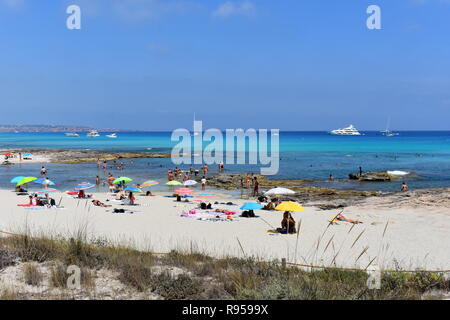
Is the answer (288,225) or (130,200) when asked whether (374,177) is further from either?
(288,225)

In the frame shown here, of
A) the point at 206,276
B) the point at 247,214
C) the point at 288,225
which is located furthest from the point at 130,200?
the point at 206,276

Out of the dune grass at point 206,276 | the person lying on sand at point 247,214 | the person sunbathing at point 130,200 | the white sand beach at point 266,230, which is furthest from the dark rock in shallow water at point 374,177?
the dune grass at point 206,276

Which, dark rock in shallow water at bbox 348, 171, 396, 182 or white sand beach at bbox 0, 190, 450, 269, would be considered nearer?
white sand beach at bbox 0, 190, 450, 269

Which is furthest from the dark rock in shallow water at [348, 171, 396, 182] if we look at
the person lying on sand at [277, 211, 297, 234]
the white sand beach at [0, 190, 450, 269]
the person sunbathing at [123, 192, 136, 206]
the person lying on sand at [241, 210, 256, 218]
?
the person lying on sand at [277, 211, 297, 234]

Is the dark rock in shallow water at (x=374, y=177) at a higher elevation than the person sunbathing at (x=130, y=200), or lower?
lower

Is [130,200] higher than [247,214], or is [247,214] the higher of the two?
[130,200]

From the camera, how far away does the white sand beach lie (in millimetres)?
11523

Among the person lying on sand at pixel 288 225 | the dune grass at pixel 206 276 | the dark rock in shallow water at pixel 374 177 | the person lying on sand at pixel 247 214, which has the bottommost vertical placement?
the dark rock in shallow water at pixel 374 177

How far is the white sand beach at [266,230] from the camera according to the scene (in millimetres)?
11523

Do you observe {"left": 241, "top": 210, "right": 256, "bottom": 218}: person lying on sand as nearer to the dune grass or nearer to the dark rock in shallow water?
the dune grass

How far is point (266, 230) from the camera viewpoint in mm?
15734

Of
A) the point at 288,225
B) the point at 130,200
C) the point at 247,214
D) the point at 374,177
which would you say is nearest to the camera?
the point at 288,225

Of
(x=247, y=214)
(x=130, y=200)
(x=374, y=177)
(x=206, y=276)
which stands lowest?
(x=374, y=177)

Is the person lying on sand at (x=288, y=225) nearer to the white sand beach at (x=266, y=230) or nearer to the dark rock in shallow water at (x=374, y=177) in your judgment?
the white sand beach at (x=266, y=230)
